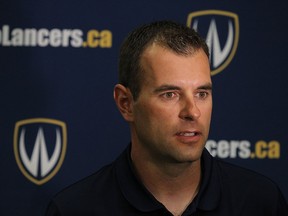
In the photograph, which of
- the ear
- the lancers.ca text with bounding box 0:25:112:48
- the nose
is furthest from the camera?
the lancers.ca text with bounding box 0:25:112:48

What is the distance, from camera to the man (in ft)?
3.72

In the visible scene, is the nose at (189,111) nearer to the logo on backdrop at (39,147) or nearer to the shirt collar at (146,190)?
the shirt collar at (146,190)

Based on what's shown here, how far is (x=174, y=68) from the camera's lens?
1137mm

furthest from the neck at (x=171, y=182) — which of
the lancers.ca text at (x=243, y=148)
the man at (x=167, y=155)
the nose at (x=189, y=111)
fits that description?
the lancers.ca text at (x=243, y=148)

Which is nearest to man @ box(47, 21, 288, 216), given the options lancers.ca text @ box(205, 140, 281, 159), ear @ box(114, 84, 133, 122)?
ear @ box(114, 84, 133, 122)

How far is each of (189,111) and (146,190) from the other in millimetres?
181

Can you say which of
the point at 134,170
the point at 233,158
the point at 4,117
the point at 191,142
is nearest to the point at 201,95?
the point at 191,142

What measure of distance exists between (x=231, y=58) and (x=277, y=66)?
12cm

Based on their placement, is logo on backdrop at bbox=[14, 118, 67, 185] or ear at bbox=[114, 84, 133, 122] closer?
ear at bbox=[114, 84, 133, 122]

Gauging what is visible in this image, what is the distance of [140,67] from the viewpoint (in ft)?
3.88

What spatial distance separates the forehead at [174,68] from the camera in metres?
1.13

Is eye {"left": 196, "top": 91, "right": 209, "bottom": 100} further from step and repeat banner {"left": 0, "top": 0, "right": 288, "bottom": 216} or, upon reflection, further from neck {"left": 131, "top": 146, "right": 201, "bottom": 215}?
step and repeat banner {"left": 0, "top": 0, "right": 288, "bottom": 216}

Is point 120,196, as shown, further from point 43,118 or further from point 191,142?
point 43,118

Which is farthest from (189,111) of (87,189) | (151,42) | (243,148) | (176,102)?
(243,148)
